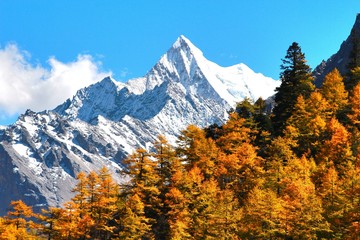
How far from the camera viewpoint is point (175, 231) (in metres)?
65.1

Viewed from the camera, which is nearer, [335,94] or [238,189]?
[238,189]

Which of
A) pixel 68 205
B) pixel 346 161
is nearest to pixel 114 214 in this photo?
pixel 68 205

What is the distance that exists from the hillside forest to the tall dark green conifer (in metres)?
1.17

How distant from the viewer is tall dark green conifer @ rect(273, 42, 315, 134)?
94787 millimetres

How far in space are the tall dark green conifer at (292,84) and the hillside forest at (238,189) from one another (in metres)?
1.17

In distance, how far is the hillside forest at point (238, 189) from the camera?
53.8 metres

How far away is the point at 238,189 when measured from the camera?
242 ft

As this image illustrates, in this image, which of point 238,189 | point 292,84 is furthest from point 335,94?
point 238,189

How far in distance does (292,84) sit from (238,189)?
111 feet

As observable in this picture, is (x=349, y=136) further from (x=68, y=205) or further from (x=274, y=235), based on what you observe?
(x=68, y=205)

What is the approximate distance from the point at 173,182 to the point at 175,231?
41.9 ft

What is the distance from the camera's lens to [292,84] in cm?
9788

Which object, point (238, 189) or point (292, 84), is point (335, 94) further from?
point (238, 189)

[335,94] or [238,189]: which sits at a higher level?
[335,94]
